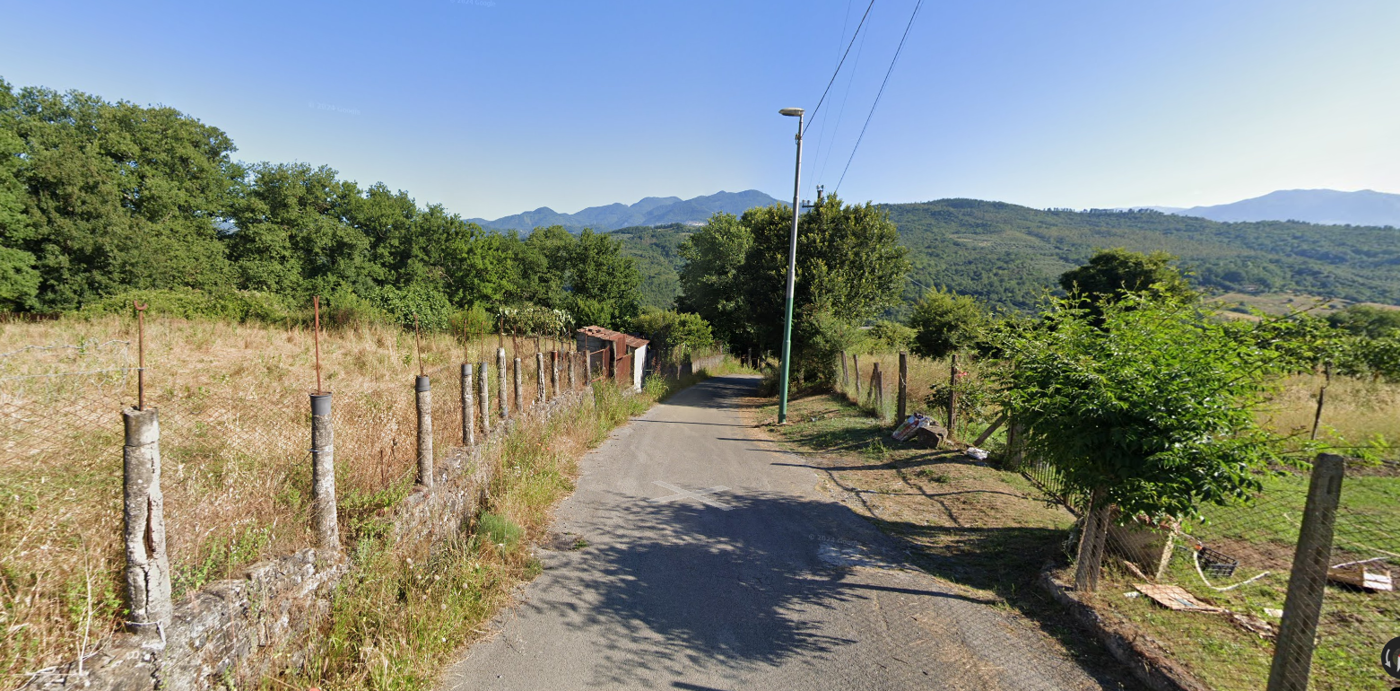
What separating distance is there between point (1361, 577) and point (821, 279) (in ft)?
55.4

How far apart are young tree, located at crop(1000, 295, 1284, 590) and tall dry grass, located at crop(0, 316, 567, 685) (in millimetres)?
5185

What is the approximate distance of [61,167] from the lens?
23.6 m

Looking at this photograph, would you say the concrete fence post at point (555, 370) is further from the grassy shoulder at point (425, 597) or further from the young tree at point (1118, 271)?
the young tree at point (1118, 271)

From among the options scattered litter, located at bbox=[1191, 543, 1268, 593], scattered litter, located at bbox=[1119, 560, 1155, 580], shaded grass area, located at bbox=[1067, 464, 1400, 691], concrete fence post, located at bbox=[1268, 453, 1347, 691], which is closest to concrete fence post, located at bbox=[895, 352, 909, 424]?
shaded grass area, located at bbox=[1067, 464, 1400, 691]

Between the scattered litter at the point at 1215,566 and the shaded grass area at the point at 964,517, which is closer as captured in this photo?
the shaded grass area at the point at 964,517

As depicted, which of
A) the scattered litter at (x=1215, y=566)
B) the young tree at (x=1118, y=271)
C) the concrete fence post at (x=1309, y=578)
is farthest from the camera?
the young tree at (x=1118, y=271)

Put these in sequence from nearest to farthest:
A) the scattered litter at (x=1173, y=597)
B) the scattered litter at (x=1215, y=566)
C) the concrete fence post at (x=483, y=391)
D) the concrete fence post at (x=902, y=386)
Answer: the scattered litter at (x=1173, y=597) → the scattered litter at (x=1215, y=566) → the concrete fence post at (x=483, y=391) → the concrete fence post at (x=902, y=386)

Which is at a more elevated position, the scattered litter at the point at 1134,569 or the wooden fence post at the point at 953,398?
the wooden fence post at the point at 953,398

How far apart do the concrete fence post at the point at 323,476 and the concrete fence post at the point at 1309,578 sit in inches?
226

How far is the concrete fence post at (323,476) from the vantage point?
3.80m

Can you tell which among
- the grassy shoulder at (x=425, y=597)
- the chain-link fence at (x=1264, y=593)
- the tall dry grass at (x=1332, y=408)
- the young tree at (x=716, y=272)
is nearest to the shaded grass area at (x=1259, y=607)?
the chain-link fence at (x=1264, y=593)

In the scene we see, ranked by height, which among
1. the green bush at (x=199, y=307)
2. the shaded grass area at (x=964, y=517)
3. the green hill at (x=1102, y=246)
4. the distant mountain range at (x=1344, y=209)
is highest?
the distant mountain range at (x=1344, y=209)

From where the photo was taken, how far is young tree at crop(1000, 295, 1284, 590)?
3828 millimetres

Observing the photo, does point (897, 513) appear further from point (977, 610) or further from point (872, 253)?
point (872, 253)
